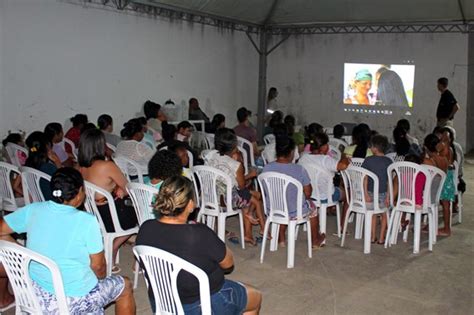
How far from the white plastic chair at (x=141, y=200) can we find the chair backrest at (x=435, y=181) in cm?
257

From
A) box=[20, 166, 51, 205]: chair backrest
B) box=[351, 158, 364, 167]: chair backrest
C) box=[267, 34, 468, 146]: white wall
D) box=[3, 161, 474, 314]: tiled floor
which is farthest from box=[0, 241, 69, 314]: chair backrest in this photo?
box=[267, 34, 468, 146]: white wall

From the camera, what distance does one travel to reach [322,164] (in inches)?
201

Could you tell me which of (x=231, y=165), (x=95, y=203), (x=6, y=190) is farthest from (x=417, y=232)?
(x=6, y=190)

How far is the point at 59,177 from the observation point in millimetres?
2715

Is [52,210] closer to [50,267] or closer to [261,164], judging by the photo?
[50,267]

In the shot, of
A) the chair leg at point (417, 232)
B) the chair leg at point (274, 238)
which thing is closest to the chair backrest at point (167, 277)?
the chair leg at point (274, 238)

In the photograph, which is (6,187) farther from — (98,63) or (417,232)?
(98,63)

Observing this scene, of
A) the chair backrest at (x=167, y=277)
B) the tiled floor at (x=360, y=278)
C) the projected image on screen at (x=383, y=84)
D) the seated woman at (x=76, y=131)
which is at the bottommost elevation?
the tiled floor at (x=360, y=278)

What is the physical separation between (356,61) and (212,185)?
30.2ft

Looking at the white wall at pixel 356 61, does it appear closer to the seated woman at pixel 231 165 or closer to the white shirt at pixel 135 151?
the white shirt at pixel 135 151

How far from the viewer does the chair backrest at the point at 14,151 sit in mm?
5832

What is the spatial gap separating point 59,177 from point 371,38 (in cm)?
1135

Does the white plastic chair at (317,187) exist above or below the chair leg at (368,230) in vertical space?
above

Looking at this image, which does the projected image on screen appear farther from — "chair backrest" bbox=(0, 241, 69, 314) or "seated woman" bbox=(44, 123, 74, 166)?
"chair backrest" bbox=(0, 241, 69, 314)
